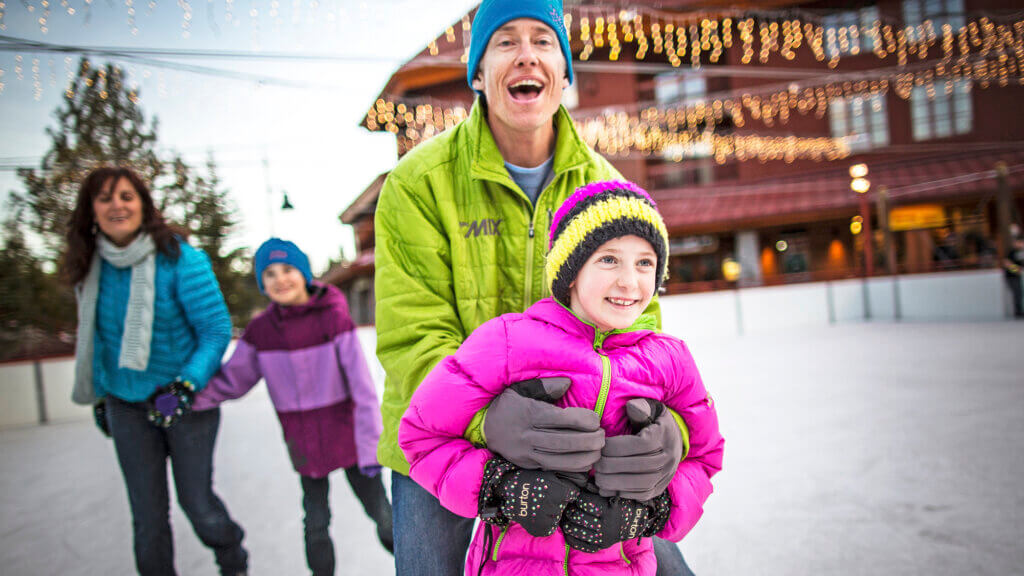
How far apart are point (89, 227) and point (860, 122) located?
19.4 meters

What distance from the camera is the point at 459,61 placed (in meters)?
5.86

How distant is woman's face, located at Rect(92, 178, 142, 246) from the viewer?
5.90 feet

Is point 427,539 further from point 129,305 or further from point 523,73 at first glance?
point 129,305

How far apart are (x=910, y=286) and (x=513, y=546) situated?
11.7 meters

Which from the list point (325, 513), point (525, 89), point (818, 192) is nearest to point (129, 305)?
point (325, 513)

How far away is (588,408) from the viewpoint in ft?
3.29

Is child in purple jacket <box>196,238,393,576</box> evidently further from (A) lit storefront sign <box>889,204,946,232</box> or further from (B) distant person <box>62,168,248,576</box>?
(A) lit storefront sign <box>889,204,946,232</box>

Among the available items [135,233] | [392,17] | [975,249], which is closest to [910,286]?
[975,249]

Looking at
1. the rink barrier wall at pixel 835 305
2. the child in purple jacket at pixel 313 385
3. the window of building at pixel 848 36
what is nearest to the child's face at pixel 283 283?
the child in purple jacket at pixel 313 385

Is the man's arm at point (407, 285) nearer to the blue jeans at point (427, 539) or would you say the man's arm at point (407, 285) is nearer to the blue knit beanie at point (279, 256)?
the blue jeans at point (427, 539)

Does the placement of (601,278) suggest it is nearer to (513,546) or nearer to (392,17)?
(513,546)

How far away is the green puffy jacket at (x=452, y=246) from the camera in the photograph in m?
1.24

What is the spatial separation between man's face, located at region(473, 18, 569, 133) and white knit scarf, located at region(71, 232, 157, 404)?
1352mm

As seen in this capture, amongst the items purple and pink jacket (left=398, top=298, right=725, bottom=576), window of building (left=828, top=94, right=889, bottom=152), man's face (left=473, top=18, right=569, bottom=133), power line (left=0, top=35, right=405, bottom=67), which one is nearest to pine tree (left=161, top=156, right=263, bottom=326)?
power line (left=0, top=35, right=405, bottom=67)
